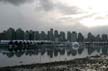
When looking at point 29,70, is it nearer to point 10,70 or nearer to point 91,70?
point 10,70

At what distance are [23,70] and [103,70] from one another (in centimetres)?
1613

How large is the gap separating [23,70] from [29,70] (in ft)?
4.09

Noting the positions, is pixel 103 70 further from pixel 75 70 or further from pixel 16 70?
pixel 16 70

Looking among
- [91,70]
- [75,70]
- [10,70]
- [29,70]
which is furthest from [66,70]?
[10,70]

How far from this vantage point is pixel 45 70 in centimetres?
4825

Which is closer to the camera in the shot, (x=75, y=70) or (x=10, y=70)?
(x=75, y=70)

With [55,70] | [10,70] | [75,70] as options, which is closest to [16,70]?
[10,70]

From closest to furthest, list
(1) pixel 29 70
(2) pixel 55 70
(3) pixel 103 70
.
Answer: (3) pixel 103 70 → (2) pixel 55 70 → (1) pixel 29 70

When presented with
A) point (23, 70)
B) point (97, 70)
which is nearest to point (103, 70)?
point (97, 70)

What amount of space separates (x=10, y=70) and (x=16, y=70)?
3.94ft

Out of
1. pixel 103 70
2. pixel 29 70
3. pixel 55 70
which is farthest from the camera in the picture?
pixel 29 70

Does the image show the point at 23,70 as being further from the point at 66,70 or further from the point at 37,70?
the point at 66,70

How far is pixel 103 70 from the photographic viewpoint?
43.8 metres

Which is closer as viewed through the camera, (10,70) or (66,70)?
(66,70)
